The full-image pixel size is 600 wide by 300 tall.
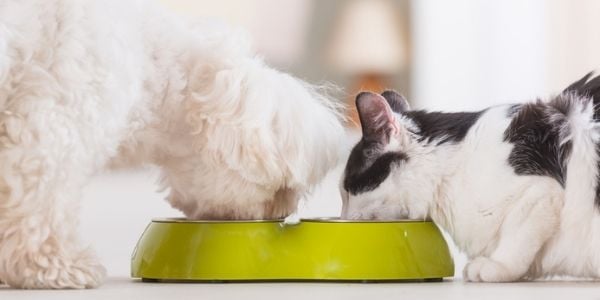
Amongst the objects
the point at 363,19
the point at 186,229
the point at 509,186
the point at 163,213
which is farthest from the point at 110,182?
the point at 509,186

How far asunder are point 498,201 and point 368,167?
0.27m

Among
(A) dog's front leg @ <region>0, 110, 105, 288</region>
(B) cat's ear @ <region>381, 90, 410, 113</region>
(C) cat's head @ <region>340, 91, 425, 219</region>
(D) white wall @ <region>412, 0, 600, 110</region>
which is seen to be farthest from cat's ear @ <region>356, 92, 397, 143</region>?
(D) white wall @ <region>412, 0, 600, 110</region>

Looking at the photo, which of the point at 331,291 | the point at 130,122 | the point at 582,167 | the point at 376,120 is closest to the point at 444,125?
the point at 376,120

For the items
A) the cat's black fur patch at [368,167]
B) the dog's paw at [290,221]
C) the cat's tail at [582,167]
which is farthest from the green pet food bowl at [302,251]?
the cat's tail at [582,167]

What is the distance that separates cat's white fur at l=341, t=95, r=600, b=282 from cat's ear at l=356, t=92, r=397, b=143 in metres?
0.02

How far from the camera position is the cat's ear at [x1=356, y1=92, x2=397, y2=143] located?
6.65ft

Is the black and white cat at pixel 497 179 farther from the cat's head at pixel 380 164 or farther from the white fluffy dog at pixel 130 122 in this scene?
the white fluffy dog at pixel 130 122

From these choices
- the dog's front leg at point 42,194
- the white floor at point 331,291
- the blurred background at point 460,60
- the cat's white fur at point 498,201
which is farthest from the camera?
the blurred background at point 460,60

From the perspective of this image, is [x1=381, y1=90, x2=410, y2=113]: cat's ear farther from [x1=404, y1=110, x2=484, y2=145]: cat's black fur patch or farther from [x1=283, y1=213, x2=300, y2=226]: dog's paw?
[x1=283, y1=213, x2=300, y2=226]: dog's paw

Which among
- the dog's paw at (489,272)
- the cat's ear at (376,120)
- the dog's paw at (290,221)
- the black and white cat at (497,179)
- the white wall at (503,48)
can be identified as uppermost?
the white wall at (503,48)

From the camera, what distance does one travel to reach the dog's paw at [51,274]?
1.77 m

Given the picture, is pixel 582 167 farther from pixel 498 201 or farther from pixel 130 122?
pixel 130 122

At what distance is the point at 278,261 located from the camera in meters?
1.95

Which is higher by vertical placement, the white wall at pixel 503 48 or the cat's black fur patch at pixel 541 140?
the white wall at pixel 503 48
